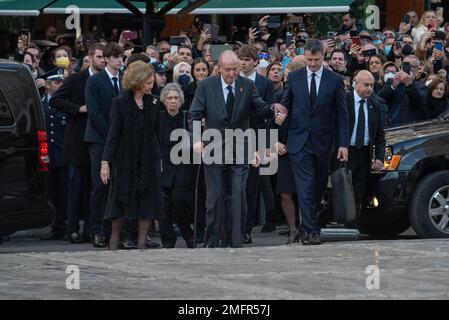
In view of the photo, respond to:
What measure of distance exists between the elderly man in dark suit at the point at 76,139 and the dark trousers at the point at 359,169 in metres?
2.77

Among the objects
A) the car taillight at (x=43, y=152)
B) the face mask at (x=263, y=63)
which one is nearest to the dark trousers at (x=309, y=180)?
the car taillight at (x=43, y=152)

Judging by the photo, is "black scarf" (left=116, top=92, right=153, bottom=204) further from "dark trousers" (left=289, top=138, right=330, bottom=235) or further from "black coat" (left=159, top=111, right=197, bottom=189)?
"dark trousers" (left=289, top=138, right=330, bottom=235)

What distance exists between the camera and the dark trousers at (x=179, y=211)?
Result: 15164mm

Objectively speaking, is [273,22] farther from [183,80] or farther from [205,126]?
[205,126]

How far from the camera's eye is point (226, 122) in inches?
554

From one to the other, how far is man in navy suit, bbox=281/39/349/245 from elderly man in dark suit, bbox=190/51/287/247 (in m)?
0.29

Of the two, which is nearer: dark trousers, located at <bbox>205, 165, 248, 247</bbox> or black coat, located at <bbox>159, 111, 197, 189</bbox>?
dark trousers, located at <bbox>205, 165, 248, 247</bbox>

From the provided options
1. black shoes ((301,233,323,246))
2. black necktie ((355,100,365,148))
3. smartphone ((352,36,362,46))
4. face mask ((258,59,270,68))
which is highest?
smartphone ((352,36,362,46))

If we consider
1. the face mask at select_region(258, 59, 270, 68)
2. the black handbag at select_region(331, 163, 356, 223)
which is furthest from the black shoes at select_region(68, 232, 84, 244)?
the face mask at select_region(258, 59, 270, 68)

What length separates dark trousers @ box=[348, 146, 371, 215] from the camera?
605 inches

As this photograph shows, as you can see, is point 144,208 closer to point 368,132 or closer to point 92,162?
point 92,162

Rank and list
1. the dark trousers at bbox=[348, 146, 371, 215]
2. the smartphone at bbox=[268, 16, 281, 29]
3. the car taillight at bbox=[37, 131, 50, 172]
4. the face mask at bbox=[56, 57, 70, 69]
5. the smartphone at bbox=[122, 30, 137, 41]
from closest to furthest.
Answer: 1. the car taillight at bbox=[37, 131, 50, 172]
2. the dark trousers at bbox=[348, 146, 371, 215]
3. the face mask at bbox=[56, 57, 70, 69]
4. the smartphone at bbox=[122, 30, 137, 41]
5. the smartphone at bbox=[268, 16, 281, 29]

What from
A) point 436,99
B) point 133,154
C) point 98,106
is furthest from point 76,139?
point 436,99

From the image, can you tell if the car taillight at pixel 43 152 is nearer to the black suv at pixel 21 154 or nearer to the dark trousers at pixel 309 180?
the black suv at pixel 21 154
